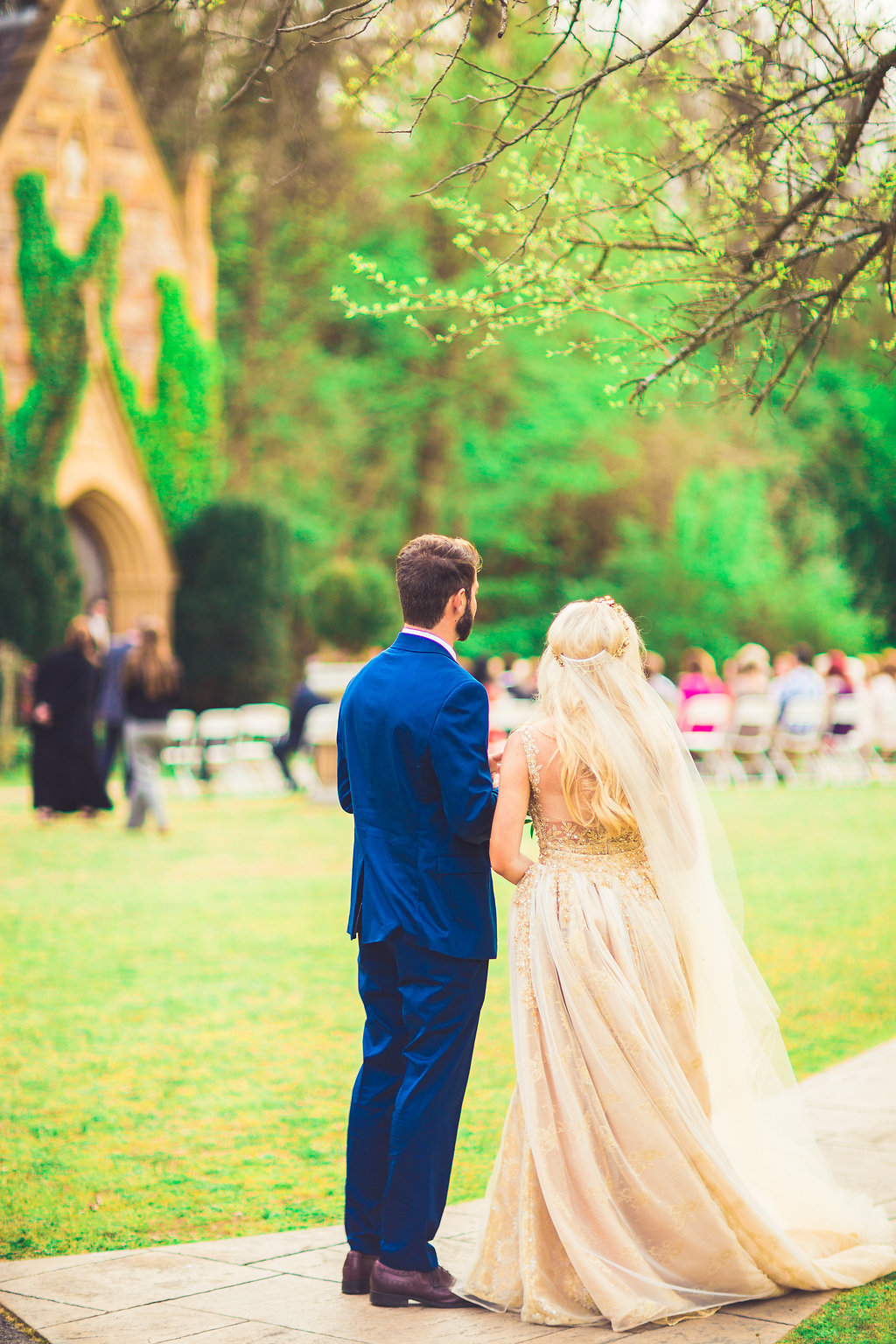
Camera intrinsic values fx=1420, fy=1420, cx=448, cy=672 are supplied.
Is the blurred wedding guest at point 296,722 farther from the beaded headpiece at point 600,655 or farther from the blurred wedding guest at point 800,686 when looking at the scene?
the beaded headpiece at point 600,655

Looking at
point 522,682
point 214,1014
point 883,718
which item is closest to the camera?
point 214,1014

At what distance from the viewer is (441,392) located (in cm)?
3206

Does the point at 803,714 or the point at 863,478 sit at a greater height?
the point at 863,478

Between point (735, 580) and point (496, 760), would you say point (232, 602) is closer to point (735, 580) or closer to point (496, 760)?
point (735, 580)

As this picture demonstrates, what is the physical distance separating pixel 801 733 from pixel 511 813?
16810mm

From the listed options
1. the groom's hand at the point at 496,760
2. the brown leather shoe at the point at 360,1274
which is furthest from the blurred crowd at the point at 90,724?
the brown leather shoe at the point at 360,1274

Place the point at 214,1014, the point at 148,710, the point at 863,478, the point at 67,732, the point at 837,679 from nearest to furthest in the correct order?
1. the point at 214,1014
2. the point at 148,710
3. the point at 67,732
4. the point at 837,679
5. the point at 863,478

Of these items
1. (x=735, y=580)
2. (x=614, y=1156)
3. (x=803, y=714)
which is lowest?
(x=614, y=1156)

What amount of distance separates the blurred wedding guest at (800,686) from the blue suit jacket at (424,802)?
16.5m

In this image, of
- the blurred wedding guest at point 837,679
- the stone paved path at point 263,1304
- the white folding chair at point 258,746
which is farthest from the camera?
the blurred wedding guest at point 837,679

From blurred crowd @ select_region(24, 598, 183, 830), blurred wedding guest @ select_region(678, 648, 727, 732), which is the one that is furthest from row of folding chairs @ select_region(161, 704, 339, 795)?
blurred wedding guest @ select_region(678, 648, 727, 732)

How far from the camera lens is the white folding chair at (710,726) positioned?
19.2 meters

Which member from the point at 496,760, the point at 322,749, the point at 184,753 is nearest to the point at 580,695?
the point at 496,760

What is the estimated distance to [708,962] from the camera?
393cm
